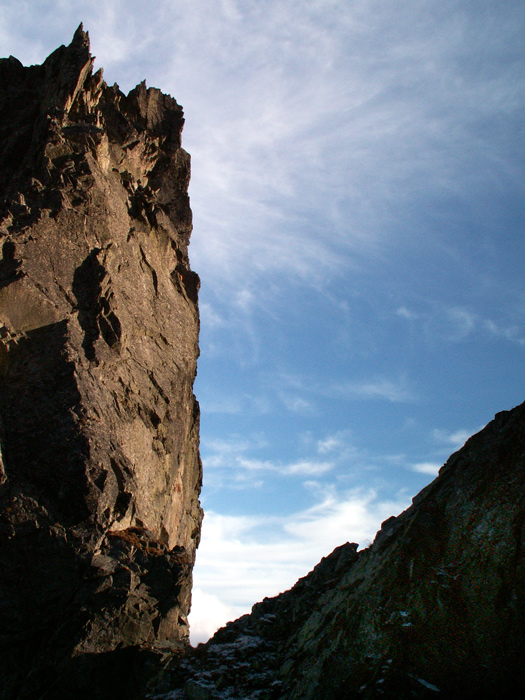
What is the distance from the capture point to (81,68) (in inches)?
819

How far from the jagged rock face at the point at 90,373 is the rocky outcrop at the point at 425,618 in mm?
2834

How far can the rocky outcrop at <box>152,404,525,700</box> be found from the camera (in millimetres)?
9836

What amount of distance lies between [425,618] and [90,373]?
11.3 metres

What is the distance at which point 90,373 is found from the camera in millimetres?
16031

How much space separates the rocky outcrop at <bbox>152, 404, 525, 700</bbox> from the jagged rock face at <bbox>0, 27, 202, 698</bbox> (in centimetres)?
283

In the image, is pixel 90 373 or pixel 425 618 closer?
pixel 425 618

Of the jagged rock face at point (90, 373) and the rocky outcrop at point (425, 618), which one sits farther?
the jagged rock face at point (90, 373)

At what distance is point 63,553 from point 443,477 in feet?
32.0

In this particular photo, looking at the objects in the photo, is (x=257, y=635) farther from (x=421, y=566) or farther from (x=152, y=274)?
(x=152, y=274)

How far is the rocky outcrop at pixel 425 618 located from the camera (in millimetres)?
9836

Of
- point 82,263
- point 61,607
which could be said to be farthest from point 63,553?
point 82,263

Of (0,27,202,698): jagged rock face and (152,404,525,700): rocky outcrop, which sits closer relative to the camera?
(152,404,525,700): rocky outcrop

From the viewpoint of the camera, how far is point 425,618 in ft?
35.2

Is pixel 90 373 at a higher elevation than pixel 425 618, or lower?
higher
